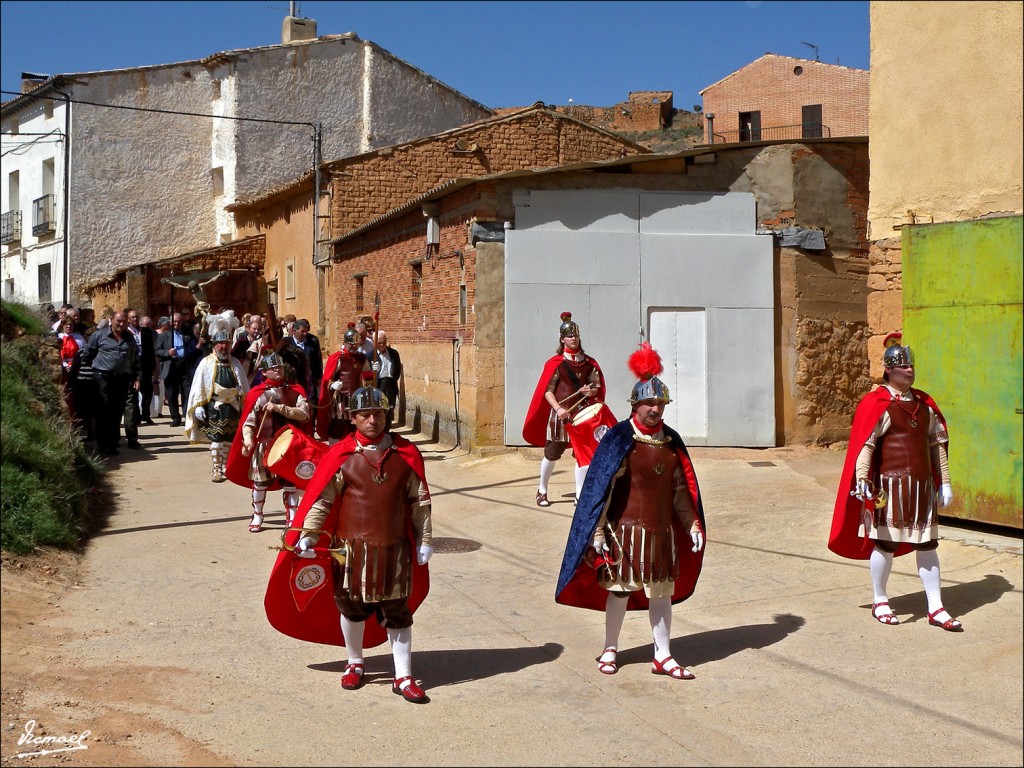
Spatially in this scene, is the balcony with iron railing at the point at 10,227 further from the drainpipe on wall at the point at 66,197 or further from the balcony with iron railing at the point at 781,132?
the balcony with iron railing at the point at 781,132

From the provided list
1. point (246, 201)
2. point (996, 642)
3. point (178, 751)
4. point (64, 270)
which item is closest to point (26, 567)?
point (178, 751)

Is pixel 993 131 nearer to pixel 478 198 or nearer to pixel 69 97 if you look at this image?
pixel 478 198

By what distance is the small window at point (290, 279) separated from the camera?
1120 inches

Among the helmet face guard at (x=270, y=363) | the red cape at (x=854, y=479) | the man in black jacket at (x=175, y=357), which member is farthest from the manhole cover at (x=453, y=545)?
the man in black jacket at (x=175, y=357)

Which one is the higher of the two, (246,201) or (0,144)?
(0,144)

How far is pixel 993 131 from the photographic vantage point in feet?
29.5

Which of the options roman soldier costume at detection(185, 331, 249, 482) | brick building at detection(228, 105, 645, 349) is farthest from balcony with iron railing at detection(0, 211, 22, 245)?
roman soldier costume at detection(185, 331, 249, 482)

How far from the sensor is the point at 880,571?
7418mm

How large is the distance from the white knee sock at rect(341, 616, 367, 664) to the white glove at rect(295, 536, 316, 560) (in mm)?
496

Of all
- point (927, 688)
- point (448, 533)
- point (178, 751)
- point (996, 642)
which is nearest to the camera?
point (178, 751)

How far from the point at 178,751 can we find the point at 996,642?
4.86 meters

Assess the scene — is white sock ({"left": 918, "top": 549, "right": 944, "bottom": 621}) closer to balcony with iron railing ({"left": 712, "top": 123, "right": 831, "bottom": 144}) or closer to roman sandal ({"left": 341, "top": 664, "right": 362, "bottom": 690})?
roman sandal ({"left": 341, "top": 664, "right": 362, "bottom": 690})

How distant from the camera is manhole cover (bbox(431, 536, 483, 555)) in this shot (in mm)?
9812

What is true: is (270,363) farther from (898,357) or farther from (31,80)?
(31,80)
